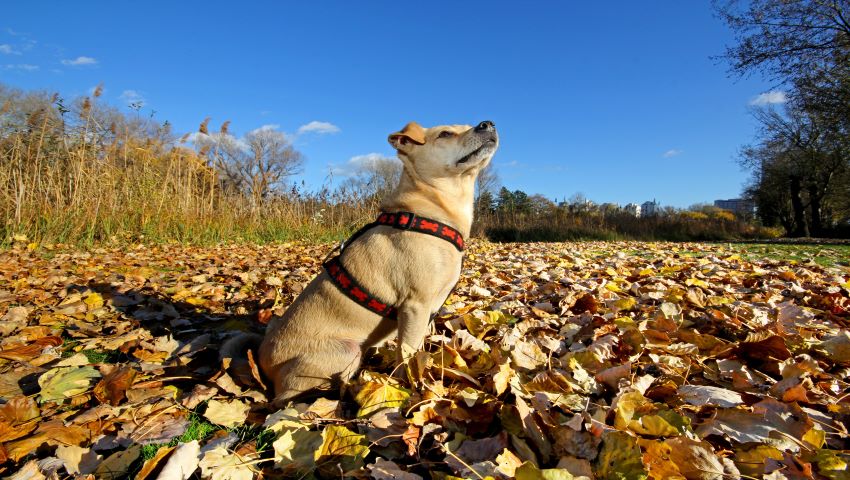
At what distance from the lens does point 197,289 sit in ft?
15.6

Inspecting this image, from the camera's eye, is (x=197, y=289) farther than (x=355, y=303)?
Yes

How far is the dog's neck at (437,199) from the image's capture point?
272 centimetres

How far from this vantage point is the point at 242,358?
2.68 meters

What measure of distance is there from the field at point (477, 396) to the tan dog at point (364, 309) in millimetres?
179

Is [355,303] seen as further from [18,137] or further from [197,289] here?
[18,137]

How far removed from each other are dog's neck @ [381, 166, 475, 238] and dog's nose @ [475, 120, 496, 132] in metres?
0.35

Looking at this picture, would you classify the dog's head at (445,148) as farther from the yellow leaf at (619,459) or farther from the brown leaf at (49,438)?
the brown leaf at (49,438)

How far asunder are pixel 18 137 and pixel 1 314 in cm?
785

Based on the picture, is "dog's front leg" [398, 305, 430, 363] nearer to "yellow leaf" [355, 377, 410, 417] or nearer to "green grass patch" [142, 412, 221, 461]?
"yellow leaf" [355, 377, 410, 417]

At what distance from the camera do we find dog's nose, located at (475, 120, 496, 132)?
299 cm

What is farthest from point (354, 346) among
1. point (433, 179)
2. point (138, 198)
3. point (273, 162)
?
point (273, 162)

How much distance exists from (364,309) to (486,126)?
1.61 metres

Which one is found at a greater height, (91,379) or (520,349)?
(520,349)

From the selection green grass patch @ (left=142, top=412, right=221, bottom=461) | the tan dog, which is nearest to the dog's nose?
the tan dog
